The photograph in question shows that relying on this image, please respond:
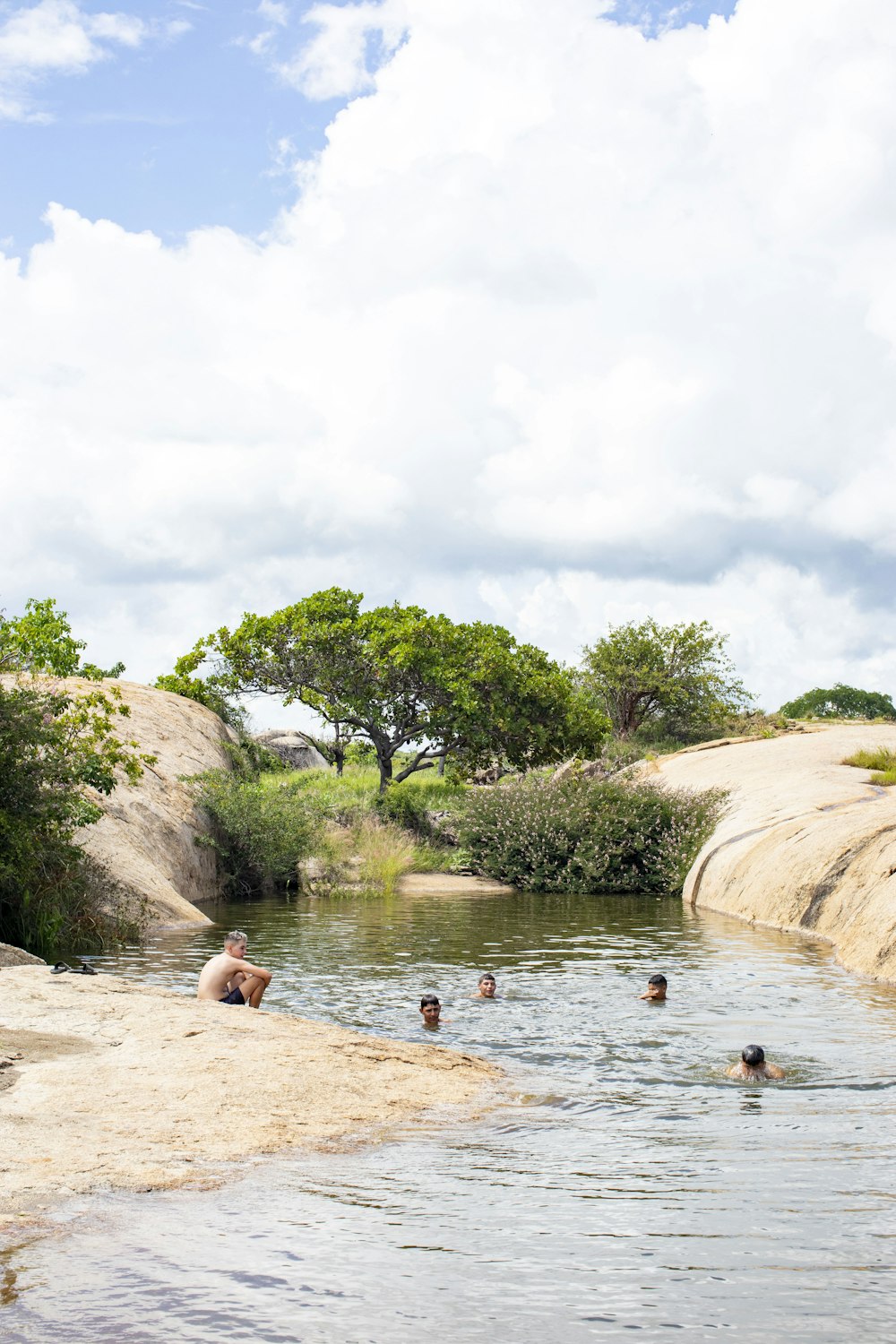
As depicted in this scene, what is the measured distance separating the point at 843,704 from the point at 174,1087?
70.3 meters

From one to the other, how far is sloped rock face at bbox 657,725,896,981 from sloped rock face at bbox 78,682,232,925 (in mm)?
10124

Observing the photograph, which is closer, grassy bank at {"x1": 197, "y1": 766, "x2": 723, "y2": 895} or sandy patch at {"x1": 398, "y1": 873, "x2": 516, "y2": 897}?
sandy patch at {"x1": 398, "y1": 873, "x2": 516, "y2": 897}

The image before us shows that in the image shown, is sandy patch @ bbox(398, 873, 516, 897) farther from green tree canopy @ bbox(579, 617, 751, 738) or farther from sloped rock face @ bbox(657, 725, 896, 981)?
green tree canopy @ bbox(579, 617, 751, 738)

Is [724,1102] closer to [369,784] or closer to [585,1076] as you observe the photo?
[585,1076]

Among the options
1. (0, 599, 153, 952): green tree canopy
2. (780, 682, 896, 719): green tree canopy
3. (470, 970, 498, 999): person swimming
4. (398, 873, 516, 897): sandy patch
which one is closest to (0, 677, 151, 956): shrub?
(0, 599, 153, 952): green tree canopy

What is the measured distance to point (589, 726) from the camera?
37.8 meters

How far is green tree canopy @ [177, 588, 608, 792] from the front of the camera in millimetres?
35344

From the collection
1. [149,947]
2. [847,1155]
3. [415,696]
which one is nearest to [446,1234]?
[847,1155]

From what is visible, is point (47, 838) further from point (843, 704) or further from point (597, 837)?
point (843, 704)

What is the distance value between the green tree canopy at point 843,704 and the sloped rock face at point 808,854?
138 ft

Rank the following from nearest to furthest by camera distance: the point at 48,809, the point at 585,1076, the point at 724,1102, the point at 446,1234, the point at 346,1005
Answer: the point at 446,1234 < the point at 724,1102 < the point at 585,1076 < the point at 346,1005 < the point at 48,809

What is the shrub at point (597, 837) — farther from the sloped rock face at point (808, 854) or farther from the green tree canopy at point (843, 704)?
the green tree canopy at point (843, 704)

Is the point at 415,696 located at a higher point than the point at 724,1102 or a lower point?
higher

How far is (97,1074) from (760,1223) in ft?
15.9
